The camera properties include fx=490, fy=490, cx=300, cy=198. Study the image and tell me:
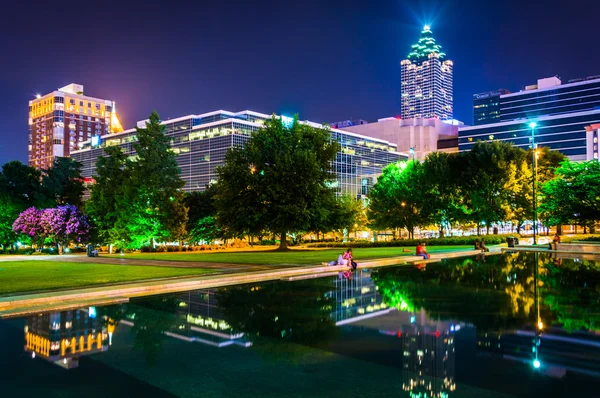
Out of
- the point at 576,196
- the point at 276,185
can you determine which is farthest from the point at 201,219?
the point at 576,196

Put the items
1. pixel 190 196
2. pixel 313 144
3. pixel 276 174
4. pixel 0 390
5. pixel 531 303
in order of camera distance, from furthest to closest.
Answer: pixel 190 196
pixel 313 144
pixel 276 174
pixel 531 303
pixel 0 390

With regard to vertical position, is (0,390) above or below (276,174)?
below

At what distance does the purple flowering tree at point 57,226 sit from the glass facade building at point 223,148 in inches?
2590

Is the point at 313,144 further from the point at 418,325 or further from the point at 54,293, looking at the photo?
the point at 418,325

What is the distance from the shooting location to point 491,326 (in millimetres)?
10836

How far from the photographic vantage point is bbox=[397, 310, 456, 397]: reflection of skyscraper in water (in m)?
6.87

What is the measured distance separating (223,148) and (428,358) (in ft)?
402

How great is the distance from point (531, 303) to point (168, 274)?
49.7ft

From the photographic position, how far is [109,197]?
52.6m

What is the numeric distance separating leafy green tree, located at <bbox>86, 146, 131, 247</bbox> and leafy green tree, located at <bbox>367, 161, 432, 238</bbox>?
31.7 meters

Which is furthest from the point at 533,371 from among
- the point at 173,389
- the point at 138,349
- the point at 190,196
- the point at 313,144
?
the point at 190,196

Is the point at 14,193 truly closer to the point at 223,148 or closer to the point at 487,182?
the point at 487,182

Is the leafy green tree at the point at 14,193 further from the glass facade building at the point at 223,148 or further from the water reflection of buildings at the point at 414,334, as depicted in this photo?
the water reflection of buildings at the point at 414,334

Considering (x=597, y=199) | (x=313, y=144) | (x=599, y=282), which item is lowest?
(x=599, y=282)
